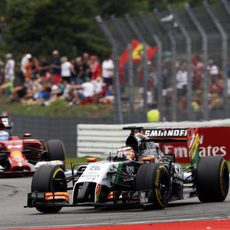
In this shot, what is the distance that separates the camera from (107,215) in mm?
11992

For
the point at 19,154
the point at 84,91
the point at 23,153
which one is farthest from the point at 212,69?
the point at 84,91

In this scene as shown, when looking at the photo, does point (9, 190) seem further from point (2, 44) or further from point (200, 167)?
point (2, 44)

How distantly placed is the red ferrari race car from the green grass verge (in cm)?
720

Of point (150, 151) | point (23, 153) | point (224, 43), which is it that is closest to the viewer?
point (150, 151)

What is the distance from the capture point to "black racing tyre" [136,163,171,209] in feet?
39.5

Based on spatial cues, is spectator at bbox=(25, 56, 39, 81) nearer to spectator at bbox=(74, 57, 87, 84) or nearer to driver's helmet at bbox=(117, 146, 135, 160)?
spectator at bbox=(74, 57, 87, 84)

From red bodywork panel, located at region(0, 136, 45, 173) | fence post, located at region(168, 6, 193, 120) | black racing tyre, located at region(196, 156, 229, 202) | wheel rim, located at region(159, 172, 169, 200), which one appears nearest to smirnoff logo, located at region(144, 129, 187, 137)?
black racing tyre, located at region(196, 156, 229, 202)

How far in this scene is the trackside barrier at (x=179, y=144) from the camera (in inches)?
832

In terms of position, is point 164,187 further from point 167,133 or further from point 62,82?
point 62,82

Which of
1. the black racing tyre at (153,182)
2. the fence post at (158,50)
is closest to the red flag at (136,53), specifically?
the fence post at (158,50)

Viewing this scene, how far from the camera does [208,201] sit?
13258 millimetres

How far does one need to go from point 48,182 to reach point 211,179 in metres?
2.11

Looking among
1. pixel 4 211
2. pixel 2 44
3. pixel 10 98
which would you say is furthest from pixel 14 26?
pixel 4 211

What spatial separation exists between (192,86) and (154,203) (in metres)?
11.6
